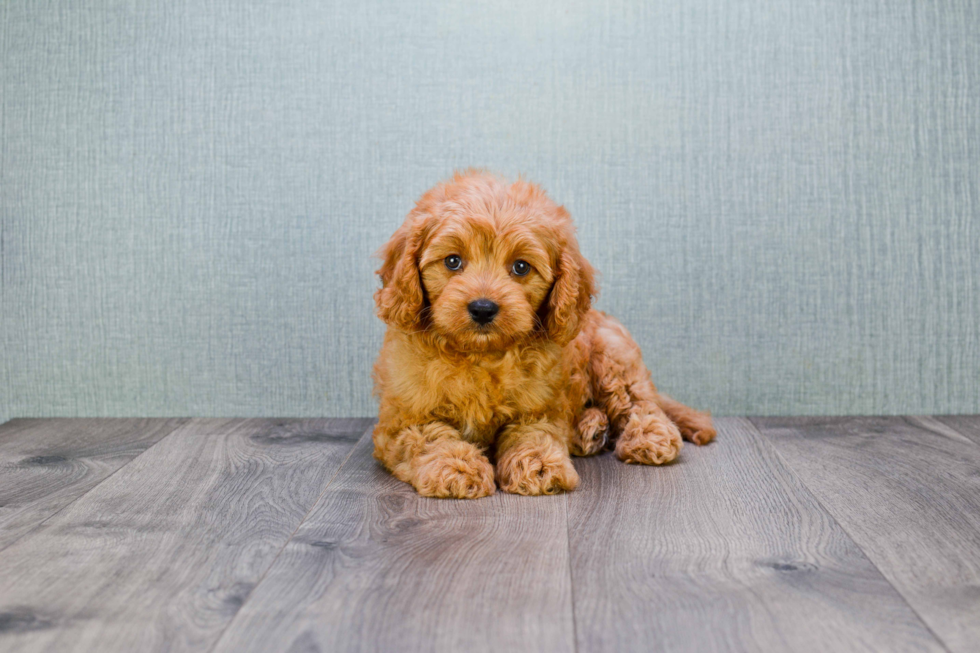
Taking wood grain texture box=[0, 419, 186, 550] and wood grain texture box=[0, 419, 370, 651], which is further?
wood grain texture box=[0, 419, 186, 550]

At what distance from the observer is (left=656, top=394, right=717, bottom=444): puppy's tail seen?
2.69 m

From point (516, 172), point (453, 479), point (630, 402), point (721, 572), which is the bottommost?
point (721, 572)

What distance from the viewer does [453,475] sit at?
2.11 m

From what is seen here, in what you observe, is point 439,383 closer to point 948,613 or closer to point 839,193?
point 948,613

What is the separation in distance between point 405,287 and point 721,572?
107 cm

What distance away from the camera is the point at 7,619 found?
1432 millimetres

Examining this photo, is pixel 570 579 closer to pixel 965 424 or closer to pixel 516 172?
pixel 516 172

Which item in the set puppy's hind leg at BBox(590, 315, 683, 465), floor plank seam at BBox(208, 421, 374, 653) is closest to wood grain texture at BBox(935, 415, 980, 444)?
puppy's hind leg at BBox(590, 315, 683, 465)

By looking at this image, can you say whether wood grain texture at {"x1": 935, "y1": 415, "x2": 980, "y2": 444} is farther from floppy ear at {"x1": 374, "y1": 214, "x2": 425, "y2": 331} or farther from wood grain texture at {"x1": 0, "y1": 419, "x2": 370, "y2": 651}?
wood grain texture at {"x1": 0, "y1": 419, "x2": 370, "y2": 651}

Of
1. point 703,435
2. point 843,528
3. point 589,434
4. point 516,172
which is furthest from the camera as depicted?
point 516,172

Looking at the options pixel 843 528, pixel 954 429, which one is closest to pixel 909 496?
pixel 843 528

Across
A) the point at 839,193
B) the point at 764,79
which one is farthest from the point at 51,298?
the point at 839,193

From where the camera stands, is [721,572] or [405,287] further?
[405,287]

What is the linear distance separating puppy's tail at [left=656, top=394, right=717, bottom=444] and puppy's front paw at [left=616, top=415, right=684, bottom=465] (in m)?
0.17
